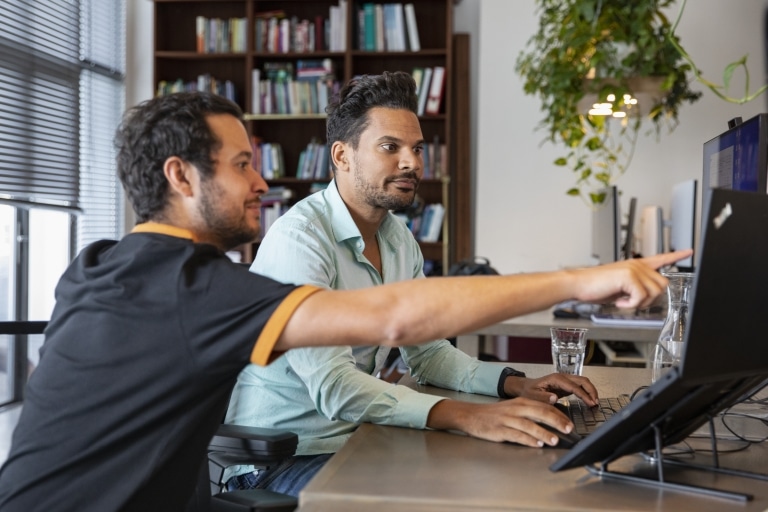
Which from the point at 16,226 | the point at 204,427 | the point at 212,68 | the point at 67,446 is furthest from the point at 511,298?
the point at 212,68

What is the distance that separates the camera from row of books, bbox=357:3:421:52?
20.0 feet

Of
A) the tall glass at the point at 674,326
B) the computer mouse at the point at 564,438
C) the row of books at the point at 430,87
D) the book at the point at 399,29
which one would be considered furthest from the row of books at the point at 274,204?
the computer mouse at the point at 564,438

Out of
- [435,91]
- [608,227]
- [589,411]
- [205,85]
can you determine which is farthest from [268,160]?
[589,411]

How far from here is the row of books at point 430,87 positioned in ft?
19.9

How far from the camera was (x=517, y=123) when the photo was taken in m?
5.86

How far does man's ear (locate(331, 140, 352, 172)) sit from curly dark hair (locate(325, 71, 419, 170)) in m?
0.02

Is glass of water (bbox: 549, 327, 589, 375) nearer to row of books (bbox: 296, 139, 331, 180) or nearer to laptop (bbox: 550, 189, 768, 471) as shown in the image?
laptop (bbox: 550, 189, 768, 471)

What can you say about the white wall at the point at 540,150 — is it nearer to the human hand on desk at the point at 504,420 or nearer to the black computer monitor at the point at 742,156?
the black computer monitor at the point at 742,156

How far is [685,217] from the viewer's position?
3.82 m

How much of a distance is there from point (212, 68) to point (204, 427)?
5.42 metres

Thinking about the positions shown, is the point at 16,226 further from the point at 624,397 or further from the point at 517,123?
the point at 624,397

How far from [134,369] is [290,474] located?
548 mm

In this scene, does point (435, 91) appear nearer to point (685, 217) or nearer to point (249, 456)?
point (685, 217)

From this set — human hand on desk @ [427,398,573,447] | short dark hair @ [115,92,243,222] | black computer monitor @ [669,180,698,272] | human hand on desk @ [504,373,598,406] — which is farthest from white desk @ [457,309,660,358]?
short dark hair @ [115,92,243,222]
